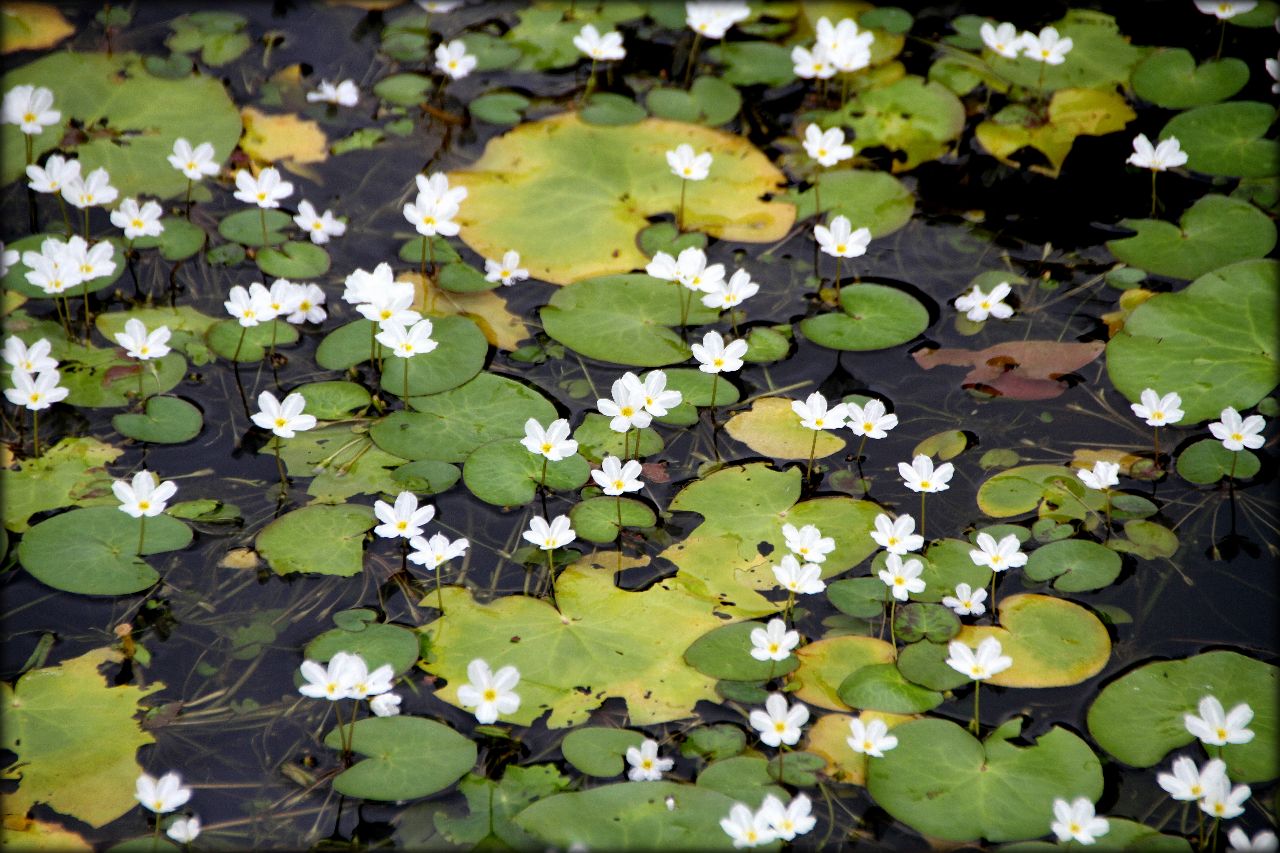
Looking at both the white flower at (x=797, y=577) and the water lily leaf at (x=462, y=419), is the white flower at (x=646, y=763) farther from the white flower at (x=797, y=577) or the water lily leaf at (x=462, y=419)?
the water lily leaf at (x=462, y=419)

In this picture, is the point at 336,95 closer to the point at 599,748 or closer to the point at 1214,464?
the point at 599,748

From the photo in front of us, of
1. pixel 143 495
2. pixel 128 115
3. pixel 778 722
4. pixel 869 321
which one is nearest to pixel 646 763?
pixel 778 722

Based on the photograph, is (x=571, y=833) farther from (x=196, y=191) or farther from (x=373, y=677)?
(x=196, y=191)

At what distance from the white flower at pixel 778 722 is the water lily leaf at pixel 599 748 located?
26 cm

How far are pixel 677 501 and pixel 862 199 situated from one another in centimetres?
145

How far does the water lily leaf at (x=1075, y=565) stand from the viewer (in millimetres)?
2930

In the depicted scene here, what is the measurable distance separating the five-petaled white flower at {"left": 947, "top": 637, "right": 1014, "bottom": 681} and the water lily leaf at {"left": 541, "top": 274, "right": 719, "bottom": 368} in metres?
1.25

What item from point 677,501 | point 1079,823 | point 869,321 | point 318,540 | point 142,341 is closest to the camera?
point 1079,823

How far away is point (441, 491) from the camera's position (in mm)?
3135

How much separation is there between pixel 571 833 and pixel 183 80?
3194 millimetres

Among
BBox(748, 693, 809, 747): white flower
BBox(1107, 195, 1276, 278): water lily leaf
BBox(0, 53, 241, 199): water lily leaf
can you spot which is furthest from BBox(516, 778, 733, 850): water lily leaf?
BBox(0, 53, 241, 199): water lily leaf

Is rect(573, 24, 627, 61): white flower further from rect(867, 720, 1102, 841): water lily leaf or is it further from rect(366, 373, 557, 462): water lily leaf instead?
rect(867, 720, 1102, 841): water lily leaf

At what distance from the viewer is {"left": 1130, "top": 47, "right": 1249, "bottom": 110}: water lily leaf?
4.29m

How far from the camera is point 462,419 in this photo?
10.9 feet
